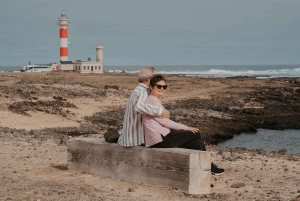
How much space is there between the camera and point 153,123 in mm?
8688

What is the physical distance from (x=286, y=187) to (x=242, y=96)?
29.8 m

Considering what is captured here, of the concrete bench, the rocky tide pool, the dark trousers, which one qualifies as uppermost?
the dark trousers

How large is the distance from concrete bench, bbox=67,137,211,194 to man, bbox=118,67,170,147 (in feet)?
0.50

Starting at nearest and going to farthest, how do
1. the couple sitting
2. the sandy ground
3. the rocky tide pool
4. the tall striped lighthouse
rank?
the sandy ground < the couple sitting < the rocky tide pool < the tall striped lighthouse

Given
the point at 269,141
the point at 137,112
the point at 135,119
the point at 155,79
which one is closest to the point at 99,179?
the point at 135,119

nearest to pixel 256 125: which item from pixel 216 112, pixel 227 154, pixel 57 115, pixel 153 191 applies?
pixel 216 112

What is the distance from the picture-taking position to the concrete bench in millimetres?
8234

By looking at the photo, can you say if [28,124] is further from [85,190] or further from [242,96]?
[242,96]

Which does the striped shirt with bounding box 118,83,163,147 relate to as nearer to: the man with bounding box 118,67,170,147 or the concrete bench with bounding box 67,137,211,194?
the man with bounding box 118,67,170,147

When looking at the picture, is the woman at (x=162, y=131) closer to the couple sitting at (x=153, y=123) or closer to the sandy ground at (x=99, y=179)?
the couple sitting at (x=153, y=123)

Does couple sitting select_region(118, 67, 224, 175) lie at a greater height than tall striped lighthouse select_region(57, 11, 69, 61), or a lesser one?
lesser

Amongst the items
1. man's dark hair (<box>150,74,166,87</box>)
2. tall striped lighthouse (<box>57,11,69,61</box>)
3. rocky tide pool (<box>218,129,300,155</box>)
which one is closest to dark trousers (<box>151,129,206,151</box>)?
man's dark hair (<box>150,74,166,87</box>)

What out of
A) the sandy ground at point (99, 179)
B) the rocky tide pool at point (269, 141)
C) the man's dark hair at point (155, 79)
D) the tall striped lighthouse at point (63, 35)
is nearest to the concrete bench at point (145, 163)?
the sandy ground at point (99, 179)

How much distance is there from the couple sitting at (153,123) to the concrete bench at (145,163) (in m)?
0.17
